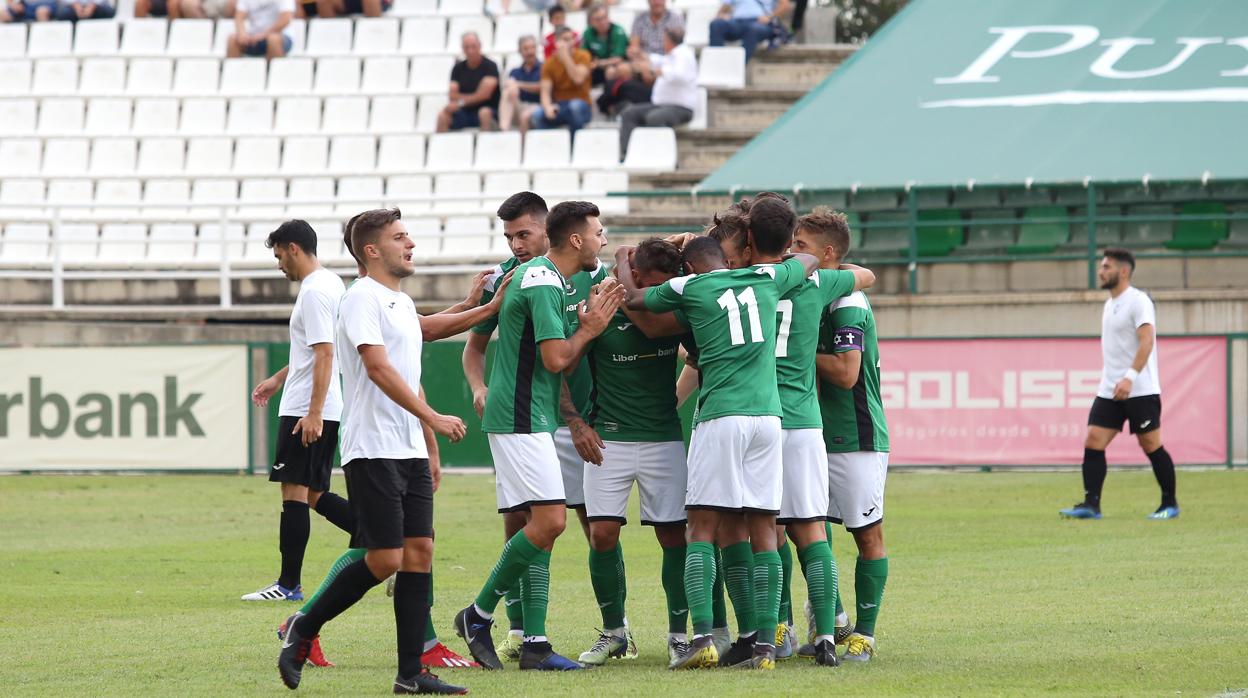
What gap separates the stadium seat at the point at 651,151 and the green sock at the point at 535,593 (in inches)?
681

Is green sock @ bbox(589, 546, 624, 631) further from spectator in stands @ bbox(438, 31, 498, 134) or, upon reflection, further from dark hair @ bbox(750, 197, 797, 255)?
spectator in stands @ bbox(438, 31, 498, 134)

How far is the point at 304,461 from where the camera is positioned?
10305 millimetres

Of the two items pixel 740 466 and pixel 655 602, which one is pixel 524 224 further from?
pixel 655 602

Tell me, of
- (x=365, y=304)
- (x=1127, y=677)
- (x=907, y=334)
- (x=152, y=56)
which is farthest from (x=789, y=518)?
(x=152, y=56)

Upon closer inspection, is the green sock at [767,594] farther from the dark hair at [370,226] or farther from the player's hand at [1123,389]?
the player's hand at [1123,389]

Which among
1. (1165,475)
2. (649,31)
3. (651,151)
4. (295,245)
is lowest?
(1165,475)

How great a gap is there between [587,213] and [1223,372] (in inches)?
519

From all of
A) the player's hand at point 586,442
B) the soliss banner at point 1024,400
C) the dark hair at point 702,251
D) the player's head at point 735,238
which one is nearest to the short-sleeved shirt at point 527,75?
the soliss banner at point 1024,400

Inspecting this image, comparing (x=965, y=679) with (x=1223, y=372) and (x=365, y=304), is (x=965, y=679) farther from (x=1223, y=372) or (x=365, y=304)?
(x=1223, y=372)

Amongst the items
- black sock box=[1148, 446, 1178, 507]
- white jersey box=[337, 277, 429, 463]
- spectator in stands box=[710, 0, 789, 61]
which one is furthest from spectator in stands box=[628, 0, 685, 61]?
white jersey box=[337, 277, 429, 463]

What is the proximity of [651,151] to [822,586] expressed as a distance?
1757cm

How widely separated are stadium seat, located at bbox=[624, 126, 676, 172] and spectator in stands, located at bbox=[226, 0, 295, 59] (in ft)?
22.2

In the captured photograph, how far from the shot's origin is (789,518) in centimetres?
812

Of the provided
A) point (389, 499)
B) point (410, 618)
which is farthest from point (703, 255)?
point (410, 618)
